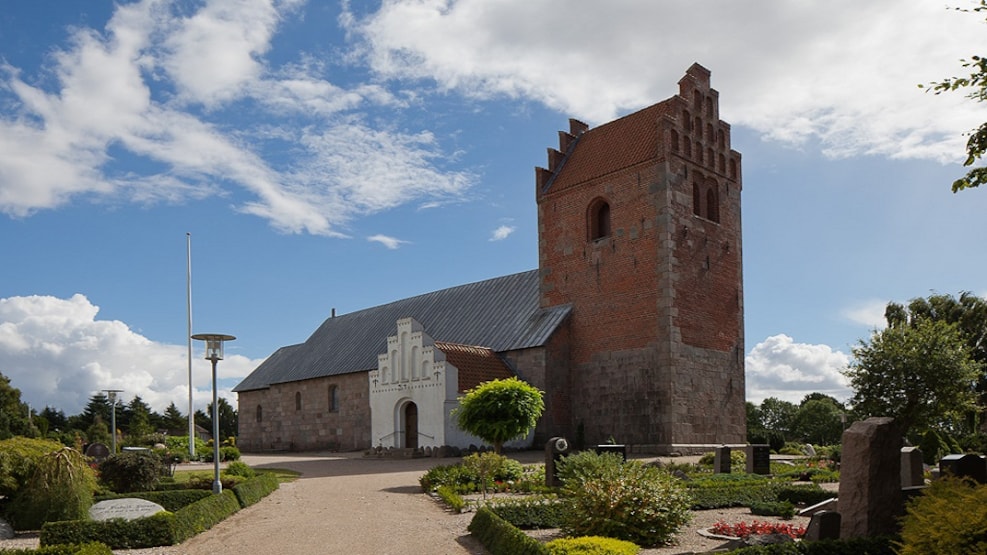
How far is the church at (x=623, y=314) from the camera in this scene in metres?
26.8

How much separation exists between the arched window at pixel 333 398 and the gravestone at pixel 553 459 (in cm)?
2235

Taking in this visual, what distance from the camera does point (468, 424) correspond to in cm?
2125

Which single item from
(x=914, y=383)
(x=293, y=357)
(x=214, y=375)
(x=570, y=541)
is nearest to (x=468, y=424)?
(x=214, y=375)

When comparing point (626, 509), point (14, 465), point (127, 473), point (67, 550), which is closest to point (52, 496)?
point (14, 465)

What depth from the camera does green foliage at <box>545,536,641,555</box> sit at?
27.2 ft

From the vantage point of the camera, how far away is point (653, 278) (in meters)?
26.9

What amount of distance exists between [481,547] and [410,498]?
568cm

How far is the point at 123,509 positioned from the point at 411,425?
17829 millimetres

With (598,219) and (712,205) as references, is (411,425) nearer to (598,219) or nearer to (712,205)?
(598,219)

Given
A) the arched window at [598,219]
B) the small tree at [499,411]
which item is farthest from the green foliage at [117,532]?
the arched window at [598,219]

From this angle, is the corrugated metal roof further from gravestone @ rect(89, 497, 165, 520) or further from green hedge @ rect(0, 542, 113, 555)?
green hedge @ rect(0, 542, 113, 555)

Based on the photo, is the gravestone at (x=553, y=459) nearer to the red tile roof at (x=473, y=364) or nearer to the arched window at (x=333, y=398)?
the red tile roof at (x=473, y=364)

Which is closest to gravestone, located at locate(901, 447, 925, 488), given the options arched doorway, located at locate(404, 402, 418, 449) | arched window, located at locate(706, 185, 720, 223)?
arched window, located at locate(706, 185, 720, 223)

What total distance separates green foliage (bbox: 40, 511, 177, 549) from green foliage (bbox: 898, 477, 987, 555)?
9015mm
